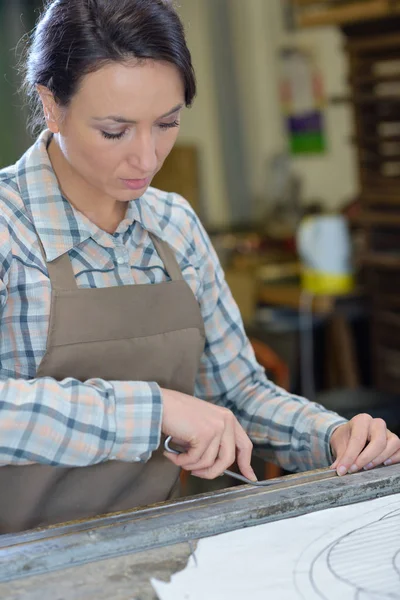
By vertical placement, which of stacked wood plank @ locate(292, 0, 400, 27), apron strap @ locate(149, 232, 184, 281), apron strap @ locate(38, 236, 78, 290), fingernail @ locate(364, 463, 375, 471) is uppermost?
stacked wood plank @ locate(292, 0, 400, 27)

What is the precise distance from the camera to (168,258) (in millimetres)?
1519

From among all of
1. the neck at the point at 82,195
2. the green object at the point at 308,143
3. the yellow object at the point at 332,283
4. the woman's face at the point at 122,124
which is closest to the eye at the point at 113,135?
the woman's face at the point at 122,124

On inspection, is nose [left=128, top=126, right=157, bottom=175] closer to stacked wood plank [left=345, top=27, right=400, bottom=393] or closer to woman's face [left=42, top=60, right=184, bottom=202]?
woman's face [left=42, top=60, right=184, bottom=202]

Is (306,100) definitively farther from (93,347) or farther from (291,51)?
(93,347)

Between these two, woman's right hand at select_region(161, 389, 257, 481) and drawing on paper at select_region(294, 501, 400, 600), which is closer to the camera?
drawing on paper at select_region(294, 501, 400, 600)

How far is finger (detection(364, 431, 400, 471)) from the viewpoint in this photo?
1.34m

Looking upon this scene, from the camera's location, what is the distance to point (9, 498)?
53.7 inches

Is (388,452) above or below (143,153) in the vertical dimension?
below

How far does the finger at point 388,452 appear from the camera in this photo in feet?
4.39

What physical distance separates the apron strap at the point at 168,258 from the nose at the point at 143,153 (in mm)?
209

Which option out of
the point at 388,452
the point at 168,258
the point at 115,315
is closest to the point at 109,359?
the point at 115,315

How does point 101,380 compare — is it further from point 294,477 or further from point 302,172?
point 302,172

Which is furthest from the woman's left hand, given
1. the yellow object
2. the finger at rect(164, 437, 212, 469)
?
the yellow object

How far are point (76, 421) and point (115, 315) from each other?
0.88 ft
